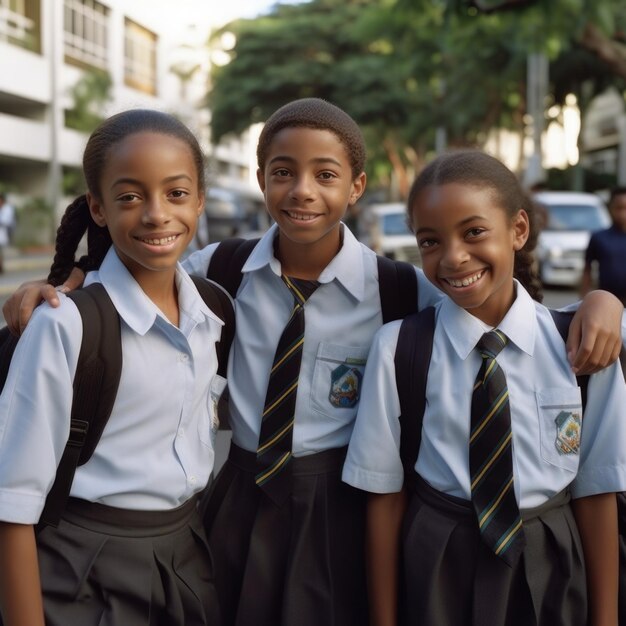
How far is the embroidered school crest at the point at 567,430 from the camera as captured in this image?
6.20ft

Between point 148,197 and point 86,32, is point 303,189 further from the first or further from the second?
point 86,32

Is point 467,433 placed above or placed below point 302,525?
above

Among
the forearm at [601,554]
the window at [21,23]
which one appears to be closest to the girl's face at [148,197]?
the forearm at [601,554]

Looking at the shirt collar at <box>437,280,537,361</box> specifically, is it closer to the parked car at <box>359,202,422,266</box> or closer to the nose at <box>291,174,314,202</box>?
the nose at <box>291,174,314,202</box>

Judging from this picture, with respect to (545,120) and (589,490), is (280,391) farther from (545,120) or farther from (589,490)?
(545,120)

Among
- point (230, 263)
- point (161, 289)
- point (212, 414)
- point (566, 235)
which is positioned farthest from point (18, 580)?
point (566, 235)

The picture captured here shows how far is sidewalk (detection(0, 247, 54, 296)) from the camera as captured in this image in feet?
47.1

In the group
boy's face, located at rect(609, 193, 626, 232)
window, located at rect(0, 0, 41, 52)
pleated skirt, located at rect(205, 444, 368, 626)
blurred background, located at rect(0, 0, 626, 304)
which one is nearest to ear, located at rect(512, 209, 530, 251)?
pleated skirt, located at rect(205, 444, 368, 626)

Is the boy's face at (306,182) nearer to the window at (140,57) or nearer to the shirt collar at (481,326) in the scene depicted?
the shirt collar at (481,326)

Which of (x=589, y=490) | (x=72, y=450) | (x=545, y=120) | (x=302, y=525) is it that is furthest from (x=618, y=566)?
(x=545, y=120)

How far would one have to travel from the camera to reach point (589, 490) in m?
1.91

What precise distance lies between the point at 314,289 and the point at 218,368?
311mm

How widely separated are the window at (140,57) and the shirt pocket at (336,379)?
115 feet

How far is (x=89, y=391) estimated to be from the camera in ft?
5.63
